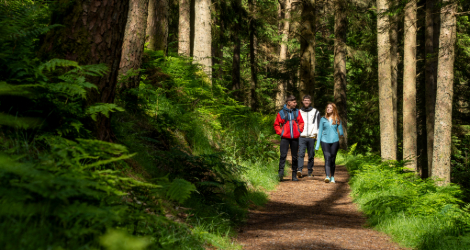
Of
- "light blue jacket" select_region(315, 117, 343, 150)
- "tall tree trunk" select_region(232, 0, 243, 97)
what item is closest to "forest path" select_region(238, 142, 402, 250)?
"light blue jacket" select_region(315, 117, 343, 150)

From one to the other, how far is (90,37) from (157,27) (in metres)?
6.97

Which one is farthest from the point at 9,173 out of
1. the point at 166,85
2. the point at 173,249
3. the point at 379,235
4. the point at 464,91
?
the point at 464,91

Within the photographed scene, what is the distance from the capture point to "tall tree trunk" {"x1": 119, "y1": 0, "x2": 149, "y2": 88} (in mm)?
7588

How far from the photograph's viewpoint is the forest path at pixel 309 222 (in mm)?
4887

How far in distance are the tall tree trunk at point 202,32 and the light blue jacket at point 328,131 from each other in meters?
3.88

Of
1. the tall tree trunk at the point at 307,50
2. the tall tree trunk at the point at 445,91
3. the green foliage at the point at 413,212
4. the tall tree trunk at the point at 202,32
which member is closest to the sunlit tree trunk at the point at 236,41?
the tall tree trunk at the point at 307,50

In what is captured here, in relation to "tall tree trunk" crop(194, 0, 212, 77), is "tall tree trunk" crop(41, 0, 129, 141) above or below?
below

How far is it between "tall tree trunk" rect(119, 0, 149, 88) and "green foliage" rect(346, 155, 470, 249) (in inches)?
201

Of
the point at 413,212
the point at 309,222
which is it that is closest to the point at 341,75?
the point at 413,212

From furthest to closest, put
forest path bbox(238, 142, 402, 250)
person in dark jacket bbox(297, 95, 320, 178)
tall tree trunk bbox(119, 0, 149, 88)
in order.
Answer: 1. person in dark jacket bbox(297, 95, 320, 178)
2. tall tree trunk bbox(119, 0, 149, 88)
3. forest path bbox(238, 142, 402, 250)

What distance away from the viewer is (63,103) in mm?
3543

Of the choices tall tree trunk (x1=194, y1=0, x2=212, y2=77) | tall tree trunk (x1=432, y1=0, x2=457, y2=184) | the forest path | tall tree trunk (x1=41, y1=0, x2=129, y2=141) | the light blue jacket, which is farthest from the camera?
tall tree trunk (x1=194, y1=0, x2=212, y2=77)

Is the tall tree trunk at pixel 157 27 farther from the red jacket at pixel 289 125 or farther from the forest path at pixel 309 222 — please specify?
Answer: the forest path at pixel 309 222

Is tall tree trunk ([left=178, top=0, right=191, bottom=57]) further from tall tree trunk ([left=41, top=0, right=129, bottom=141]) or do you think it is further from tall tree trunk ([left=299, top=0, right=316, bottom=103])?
tall tree trunk ([left=41, top=0, right=129, bottom=141])
